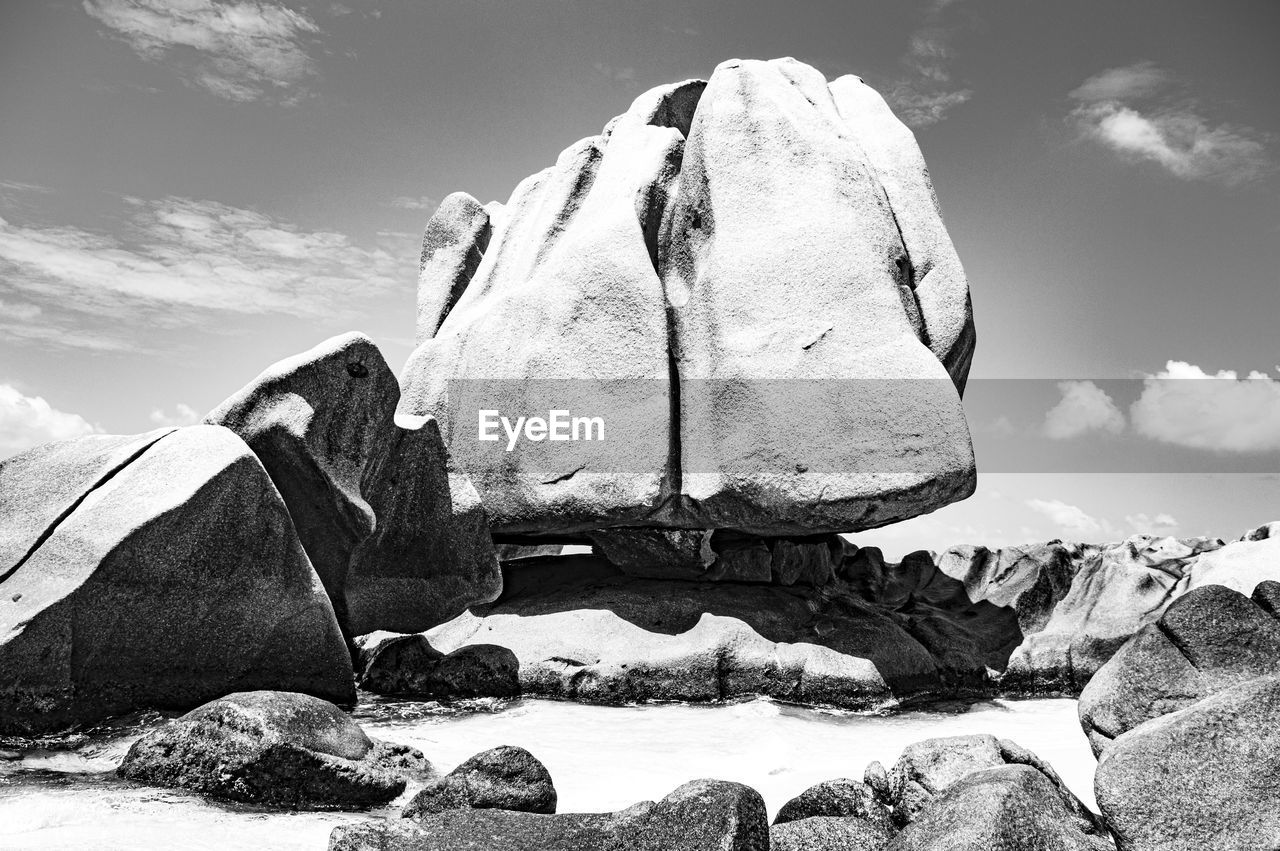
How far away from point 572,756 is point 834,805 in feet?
8.50

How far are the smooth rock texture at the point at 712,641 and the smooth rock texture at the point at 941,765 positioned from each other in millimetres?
4141

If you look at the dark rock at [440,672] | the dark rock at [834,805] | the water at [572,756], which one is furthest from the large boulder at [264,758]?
the dark rock at [440,672]

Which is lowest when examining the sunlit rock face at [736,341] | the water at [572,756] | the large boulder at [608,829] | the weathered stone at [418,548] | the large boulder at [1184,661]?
the water at [572,756]

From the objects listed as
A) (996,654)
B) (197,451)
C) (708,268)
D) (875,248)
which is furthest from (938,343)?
(197,451)

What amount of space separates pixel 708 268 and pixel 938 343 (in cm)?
253

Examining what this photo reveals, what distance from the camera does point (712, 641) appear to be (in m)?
9.59

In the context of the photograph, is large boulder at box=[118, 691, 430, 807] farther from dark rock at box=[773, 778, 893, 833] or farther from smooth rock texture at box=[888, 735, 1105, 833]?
smooth rock texture at box=[888, 735, 1105, 833]

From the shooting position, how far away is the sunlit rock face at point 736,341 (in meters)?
9.56

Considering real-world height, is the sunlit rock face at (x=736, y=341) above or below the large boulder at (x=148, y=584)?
above

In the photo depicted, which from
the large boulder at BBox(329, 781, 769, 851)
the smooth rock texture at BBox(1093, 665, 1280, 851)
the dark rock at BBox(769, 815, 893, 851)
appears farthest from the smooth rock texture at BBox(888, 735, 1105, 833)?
the large boulder at BBox(329, 781, 769, 851)

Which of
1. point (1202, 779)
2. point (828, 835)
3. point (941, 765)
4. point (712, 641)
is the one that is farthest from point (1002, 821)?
point (712, 641)

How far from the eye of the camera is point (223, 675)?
23.8ft

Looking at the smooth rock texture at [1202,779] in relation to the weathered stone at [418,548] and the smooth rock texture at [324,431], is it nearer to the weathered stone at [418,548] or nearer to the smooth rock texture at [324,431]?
the smooth rock texture at [324,431]

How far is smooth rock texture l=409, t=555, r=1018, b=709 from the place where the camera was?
30.7 feet
